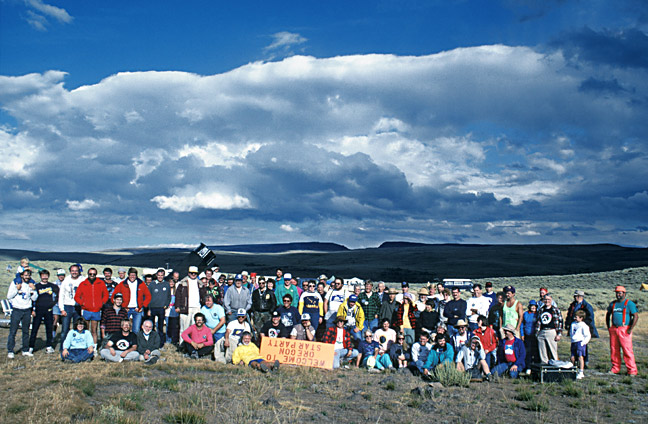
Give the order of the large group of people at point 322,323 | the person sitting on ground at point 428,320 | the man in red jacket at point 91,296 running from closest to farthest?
1. the large group of people at point 322,323
2. the man in red jacket at point 91,296
3. the person sitting on ground at point 428,320

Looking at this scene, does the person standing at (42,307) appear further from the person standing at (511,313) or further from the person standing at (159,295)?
the person standing at (511,313)

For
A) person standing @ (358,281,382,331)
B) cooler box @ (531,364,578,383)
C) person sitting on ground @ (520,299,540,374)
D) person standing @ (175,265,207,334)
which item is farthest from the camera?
person standing @ (175,265,207,334)

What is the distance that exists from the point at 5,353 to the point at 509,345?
38.8 feet

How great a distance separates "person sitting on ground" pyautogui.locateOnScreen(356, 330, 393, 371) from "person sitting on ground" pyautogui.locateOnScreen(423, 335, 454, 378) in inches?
38.3

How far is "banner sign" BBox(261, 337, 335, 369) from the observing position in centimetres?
1251

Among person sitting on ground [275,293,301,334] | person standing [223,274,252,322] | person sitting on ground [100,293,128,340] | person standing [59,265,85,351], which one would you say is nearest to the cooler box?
person sitting on ground [275,293,301,334]

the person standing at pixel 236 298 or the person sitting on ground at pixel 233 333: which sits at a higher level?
the person standing at pixel 236 298

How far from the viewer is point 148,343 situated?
12.7 metres

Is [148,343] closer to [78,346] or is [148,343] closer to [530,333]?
[78,346]

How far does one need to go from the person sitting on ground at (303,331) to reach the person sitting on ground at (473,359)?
3.44 metres

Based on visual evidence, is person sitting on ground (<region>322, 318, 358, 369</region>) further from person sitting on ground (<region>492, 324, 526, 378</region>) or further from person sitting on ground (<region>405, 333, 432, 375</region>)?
person sitting on ground (<region>492, 324, 526, 378</region>)

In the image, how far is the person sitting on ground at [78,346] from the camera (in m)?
12.0

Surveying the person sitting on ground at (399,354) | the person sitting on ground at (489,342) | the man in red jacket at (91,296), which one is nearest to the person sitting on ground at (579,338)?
the person sitting on ground at (489,342)

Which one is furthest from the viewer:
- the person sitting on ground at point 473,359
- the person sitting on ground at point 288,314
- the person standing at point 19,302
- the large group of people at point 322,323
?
the person sitting on ground at point 288,314
